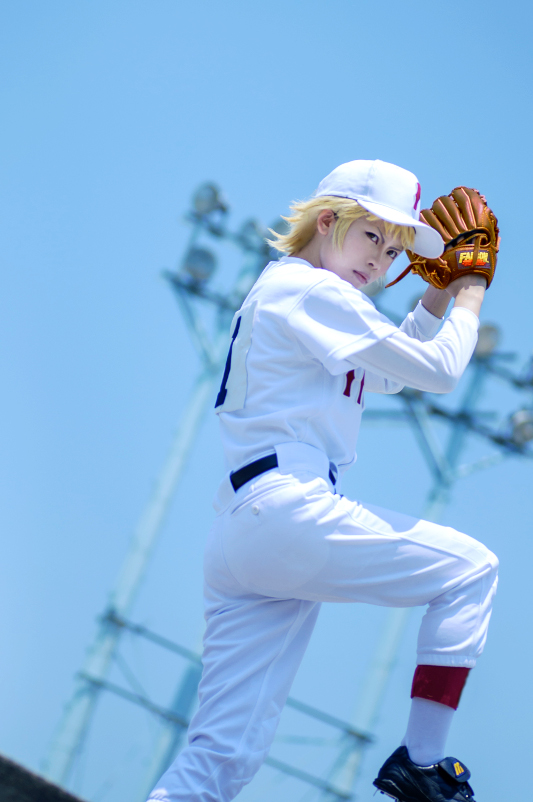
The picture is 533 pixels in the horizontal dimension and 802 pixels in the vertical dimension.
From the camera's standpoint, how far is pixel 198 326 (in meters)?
7.78

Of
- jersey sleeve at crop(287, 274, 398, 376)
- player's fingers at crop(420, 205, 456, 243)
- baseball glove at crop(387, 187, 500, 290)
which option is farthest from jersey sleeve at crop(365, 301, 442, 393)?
jersey sleeve at crop(287, 274, 398, 376)

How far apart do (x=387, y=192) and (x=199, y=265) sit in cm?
625

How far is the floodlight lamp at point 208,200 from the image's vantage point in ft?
26.6

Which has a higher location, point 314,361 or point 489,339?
point 489,339

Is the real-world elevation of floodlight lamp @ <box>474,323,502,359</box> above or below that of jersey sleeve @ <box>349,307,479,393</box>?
above

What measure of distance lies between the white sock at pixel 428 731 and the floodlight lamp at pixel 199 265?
675 centimetres

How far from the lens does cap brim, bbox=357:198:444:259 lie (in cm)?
189

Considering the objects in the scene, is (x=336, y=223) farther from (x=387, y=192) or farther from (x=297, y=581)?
(x=297, y=581)

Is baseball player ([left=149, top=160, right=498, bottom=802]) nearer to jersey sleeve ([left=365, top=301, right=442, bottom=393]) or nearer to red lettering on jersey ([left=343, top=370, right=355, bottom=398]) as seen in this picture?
red lettering on jersey ([left=343, top=370, right=355, bottom=398])

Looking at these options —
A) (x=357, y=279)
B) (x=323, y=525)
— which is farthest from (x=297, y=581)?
(x=357, y=279)

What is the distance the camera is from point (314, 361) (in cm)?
183

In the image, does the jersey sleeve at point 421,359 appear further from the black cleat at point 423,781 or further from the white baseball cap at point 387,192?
the black cleat at point 423,781

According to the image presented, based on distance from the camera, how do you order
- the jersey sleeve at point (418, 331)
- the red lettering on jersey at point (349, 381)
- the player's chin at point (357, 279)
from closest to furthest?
the red lettering on jersey at point (349, 381) < the player's chin at point (357, 279) < the jersey sleeve at point (418, 331)

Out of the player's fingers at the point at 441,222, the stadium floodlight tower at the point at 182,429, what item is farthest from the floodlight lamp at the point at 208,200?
the player's fingers at the point at 441,222
